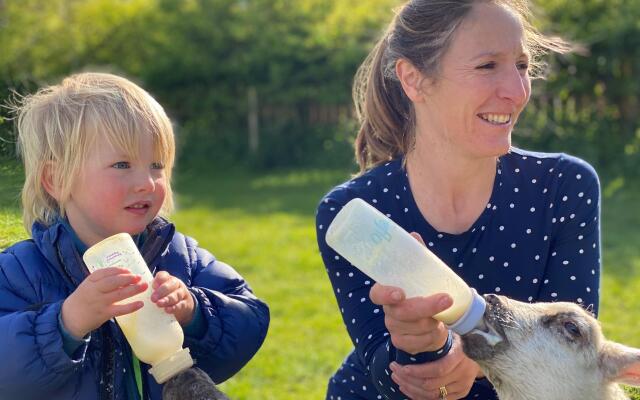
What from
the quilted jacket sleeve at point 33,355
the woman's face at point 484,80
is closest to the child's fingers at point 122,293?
the quilted jacket sleeve at point 33,355

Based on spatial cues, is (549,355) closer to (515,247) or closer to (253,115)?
(515,247)

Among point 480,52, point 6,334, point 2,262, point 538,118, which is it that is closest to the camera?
point 6,334

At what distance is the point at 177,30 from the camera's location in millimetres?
23078

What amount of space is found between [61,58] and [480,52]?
23.2 metres

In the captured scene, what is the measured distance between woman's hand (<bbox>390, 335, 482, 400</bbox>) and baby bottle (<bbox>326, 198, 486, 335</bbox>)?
328 millimetres

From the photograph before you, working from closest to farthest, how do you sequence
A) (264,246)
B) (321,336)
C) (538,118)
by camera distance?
(321,336), (264,246), (538,118)

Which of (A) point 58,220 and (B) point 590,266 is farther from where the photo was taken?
(B) point 590,266

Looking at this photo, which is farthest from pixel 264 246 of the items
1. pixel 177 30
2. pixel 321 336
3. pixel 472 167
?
pixel 177 30

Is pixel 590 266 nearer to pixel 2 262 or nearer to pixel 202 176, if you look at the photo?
pixel 2 262

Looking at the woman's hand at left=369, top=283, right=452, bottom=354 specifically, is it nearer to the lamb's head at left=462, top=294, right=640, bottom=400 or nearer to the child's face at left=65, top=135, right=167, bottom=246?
the lamb's head at left=462, top=294, right=640, bottom=400

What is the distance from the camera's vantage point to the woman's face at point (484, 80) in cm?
373

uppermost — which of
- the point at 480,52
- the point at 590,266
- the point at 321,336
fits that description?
the point at 480,52

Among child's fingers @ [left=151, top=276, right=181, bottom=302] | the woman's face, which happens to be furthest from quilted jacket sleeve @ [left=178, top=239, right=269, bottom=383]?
the woman's face

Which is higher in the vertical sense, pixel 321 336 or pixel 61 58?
pixel 321 336
